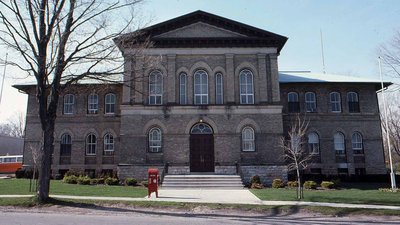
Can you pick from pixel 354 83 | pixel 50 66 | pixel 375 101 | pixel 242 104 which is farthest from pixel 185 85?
pixel 375 101

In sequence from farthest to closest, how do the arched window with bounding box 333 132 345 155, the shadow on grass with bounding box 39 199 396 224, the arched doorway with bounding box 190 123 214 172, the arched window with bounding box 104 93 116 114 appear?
the arched window with bounding box 104 93 116 114 < the arched window with bounding box 333 132 345 155 < the arched doorway with bounding box 190 123 214 172 < the shadow on grass with bounding box 39 199 396 224

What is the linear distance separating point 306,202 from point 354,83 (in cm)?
1854

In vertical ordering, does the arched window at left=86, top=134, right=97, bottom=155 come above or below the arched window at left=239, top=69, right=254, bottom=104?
below

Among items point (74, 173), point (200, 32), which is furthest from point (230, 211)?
point (74, 173)

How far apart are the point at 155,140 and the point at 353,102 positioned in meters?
17.5

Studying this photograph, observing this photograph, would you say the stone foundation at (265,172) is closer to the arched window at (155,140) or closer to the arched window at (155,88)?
the arched window at (155,140)

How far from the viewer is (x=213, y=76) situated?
26.7 meters

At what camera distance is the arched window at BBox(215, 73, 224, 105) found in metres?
26.6

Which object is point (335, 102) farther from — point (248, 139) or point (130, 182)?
point (130, 182)

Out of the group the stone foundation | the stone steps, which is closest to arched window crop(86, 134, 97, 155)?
the stone steps

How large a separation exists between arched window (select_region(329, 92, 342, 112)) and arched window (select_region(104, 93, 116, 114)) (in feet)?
61.7

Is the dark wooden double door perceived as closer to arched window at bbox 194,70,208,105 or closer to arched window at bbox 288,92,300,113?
arched window at bbox 194,70,208,105

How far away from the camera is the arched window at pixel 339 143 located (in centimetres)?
3027

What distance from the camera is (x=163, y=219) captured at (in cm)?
1205
